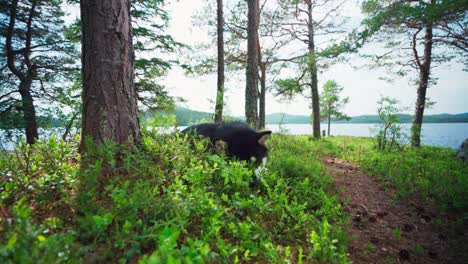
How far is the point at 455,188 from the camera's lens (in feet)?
14.5

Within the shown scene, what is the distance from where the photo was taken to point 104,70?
2.92 meters

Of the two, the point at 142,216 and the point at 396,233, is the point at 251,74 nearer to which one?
the point at 396,233

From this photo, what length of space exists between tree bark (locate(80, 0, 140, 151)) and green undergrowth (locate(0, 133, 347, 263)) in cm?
43

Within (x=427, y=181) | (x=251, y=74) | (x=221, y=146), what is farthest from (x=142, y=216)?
(x=251, y=74)

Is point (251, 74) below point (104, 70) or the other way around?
the other way around

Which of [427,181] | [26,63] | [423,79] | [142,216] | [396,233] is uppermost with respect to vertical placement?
[26,63]

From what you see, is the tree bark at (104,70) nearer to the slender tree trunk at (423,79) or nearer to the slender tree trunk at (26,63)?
Answer: the slender tree trunk at (26,63)

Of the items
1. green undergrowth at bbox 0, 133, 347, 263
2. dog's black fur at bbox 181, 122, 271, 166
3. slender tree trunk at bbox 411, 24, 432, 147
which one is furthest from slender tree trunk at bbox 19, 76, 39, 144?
slender tree trunk at bbox 411, 24, 432, 147

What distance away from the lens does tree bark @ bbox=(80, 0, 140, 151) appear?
9.47ft

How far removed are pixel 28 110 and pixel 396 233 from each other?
54.7 ft

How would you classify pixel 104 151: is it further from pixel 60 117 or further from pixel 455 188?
pixel 455 188

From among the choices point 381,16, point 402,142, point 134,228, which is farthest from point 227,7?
point 134,228

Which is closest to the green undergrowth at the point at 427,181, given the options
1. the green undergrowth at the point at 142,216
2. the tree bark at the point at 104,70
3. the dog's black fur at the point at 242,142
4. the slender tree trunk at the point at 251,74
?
the green undergrowth at the point at 142,216

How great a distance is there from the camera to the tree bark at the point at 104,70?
2887 millimetres
